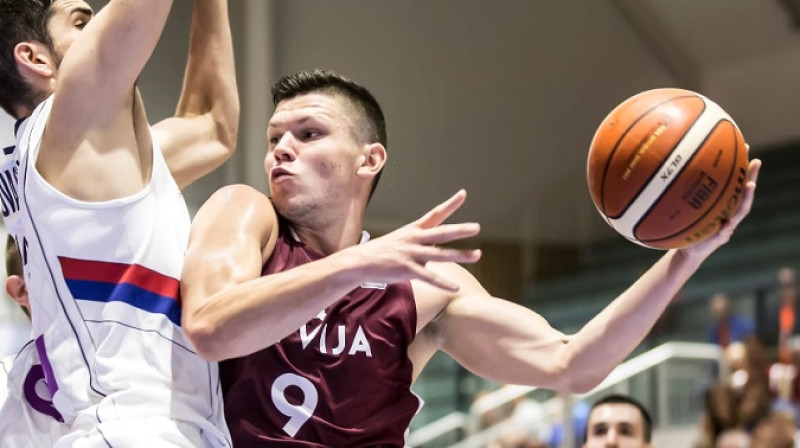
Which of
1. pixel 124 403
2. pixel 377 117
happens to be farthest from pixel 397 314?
pixel 124 403

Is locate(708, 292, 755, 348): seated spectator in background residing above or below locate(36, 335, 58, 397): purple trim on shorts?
below

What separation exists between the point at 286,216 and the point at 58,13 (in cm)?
73

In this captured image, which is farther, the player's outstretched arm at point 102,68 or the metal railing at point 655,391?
the metal railing at point 655,391

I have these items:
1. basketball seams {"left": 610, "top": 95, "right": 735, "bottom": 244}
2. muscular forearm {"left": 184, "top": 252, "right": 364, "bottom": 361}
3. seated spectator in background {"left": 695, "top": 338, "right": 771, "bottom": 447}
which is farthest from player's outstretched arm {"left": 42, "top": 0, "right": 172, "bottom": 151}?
seated spectator in background {"left": 695, "top": 338, "right": 771, "bottom": 447}

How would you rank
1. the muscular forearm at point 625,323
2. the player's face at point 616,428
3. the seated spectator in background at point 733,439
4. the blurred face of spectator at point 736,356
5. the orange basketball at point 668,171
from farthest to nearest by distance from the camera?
the blurred face of spectator at point 736,356
the seated spectator in background at point 733,439
the player's face at point 616,428
the muscular forearm at point 625,323
the orange basketball at point 668,171

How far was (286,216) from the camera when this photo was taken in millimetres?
2889

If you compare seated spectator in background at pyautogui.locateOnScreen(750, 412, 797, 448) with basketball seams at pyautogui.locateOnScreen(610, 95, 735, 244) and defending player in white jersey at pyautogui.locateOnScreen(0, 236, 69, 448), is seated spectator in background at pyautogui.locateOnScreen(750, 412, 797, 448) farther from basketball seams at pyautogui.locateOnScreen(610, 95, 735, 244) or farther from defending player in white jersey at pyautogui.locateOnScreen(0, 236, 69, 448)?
defending player in white jersey at pyautogui.locateOnScreen(0, 236, 69, 448)

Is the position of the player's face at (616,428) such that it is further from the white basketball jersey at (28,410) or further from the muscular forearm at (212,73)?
the white basketball jersey at (28,410)

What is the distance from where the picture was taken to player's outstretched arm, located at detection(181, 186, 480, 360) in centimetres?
217

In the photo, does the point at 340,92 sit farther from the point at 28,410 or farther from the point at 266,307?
the point at 28,410

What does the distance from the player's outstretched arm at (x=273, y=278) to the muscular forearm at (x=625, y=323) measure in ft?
2.34

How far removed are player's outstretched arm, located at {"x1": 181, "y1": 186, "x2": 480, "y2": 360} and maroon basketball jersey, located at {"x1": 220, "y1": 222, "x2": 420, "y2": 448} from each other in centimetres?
30

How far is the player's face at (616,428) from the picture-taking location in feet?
15.7

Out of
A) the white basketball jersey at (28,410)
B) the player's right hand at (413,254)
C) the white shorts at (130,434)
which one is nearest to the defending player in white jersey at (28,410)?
the white basketball jersey at (28,410)
